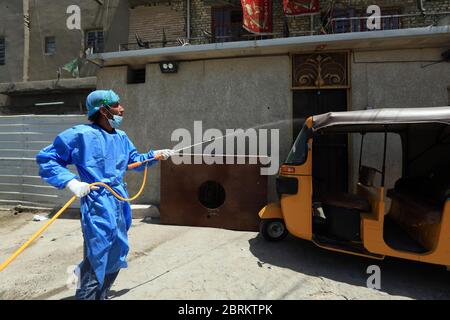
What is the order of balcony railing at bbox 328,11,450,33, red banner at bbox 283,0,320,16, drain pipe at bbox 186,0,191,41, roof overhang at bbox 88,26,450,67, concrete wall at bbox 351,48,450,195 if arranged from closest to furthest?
roof overhang at bbox 88,26,450,67, concrete wall at bbox 351,48,450,195, red banner at bbox 283,0,320,16, balcony railing at bbox 328,11,450,33, drain pipe at bbox 186,0,191,41

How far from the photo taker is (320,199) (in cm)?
449

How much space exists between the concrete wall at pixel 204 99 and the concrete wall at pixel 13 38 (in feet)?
34.9

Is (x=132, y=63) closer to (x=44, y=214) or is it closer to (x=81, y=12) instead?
(x=44, y=214)

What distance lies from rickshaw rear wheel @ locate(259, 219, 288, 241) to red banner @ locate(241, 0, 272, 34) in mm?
5978

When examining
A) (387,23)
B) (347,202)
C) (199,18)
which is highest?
(199,18)

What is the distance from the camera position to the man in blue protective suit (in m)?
2.72

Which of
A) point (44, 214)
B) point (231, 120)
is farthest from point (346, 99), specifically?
point (44, 214)

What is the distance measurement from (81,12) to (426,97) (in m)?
14.1

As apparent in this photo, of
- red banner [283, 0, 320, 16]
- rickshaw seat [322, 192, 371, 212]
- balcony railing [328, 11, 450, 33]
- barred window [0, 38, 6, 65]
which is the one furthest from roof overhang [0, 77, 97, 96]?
rickshaw seat [322, 192, 371, 212]

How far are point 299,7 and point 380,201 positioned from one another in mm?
7335

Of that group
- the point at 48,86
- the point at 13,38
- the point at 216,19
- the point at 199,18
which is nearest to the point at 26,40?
the point at 13,38

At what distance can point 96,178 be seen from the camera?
9.37 feet

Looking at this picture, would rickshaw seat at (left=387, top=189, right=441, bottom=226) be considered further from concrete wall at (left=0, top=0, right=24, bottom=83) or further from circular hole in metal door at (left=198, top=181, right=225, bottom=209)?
concrete wall at (left=0, top=0, right=24, bottom=83)

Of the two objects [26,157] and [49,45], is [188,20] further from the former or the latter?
[49,45]
